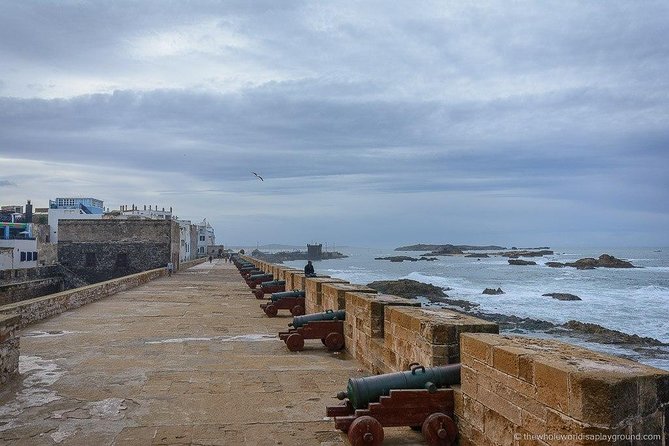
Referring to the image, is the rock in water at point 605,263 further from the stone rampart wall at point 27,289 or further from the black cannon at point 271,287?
the black cannon at point 271,287

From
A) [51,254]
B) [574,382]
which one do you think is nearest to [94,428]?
[574,382]

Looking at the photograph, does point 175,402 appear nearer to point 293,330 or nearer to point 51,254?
point 293,330

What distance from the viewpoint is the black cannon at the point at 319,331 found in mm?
8234

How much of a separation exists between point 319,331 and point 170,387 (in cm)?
287

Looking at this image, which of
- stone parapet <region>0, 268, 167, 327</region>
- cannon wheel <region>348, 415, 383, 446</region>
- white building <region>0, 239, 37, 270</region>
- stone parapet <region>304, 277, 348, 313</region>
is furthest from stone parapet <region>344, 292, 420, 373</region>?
white building <region>0, 239, 37, 270</region>

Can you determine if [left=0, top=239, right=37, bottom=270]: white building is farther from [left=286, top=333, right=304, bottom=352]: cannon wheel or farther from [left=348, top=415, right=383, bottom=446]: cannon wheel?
[left=348, top=415, right=383, bottom=446]: cannon wheel

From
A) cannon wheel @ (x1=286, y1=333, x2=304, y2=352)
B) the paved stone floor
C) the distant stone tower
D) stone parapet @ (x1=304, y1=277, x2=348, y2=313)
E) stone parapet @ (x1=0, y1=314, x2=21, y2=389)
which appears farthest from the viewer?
the distant stone tower

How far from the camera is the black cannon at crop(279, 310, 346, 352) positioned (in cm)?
823

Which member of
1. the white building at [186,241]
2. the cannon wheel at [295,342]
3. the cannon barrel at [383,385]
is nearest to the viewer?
the cannon barrel at [383,385]

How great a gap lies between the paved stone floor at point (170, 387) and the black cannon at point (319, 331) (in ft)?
0.53

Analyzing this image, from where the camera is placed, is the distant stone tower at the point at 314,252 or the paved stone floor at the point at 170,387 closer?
the paved stone floor at the point at 170,387

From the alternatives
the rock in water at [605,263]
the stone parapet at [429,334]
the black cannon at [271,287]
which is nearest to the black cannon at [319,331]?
the stone parapet at [429,334]

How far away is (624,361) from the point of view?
123 inches

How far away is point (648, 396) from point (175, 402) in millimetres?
4039
